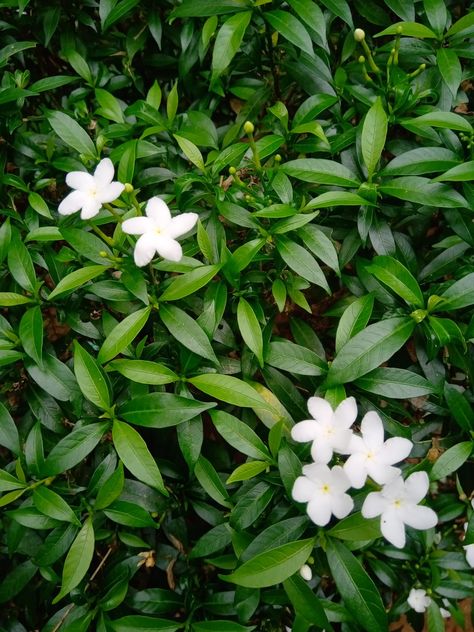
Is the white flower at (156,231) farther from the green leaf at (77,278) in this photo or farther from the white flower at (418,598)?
the white flower at (418,598)

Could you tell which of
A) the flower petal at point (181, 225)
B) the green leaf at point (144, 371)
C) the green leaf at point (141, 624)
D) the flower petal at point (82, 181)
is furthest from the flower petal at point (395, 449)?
the flower petal at point (82, 181)

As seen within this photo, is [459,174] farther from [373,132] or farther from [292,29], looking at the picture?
[292,29]

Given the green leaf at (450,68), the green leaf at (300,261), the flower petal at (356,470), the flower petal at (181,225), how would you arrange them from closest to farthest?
the flower petal at (356,470) < the flower petal at (181,225) < the green leaf at (300,261) < the green leaf at (450,68)

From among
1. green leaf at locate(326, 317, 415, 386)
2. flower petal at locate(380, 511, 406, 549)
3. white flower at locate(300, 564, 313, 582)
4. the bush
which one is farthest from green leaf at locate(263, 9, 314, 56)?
white flower at locate(300, 564, 313, 582)

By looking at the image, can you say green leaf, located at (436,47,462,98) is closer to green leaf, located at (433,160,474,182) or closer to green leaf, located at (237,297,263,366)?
green leaf, located at (433,160,474,182)

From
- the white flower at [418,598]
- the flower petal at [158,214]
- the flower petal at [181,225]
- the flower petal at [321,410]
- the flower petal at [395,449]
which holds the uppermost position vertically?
the flower petal at [158,214]

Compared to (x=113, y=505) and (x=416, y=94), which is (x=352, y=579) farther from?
(x=416, y=94)

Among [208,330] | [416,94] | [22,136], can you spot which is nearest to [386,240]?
[416,94]
